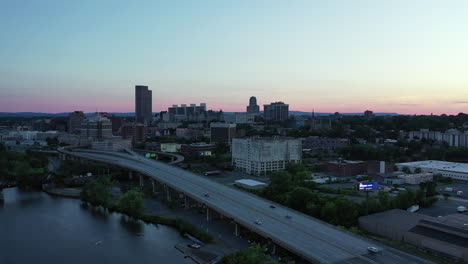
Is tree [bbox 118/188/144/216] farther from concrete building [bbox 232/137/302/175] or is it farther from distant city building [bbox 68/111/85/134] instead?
distant city building [bbox 68/111/85/134]

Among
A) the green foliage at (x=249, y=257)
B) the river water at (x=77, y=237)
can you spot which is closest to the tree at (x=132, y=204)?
the river water at (x=77, y=237)

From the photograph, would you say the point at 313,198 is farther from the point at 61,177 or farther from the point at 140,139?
the point at 140,139

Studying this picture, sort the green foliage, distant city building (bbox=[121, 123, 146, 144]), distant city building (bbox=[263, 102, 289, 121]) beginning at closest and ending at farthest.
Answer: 1. the green foliage
2. distant city building (bbox=[121, 123, 146, 144])
3. distant city building (bbox=[263, 102, 289, 121])

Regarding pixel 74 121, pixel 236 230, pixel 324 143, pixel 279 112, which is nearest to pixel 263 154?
pixel 236 230

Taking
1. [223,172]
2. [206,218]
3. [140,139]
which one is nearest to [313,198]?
[206,218]

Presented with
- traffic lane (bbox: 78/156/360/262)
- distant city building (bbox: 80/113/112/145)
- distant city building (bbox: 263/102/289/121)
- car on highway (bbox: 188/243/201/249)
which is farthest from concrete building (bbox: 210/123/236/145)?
distant city building (bbox: 263/102/289/121)
